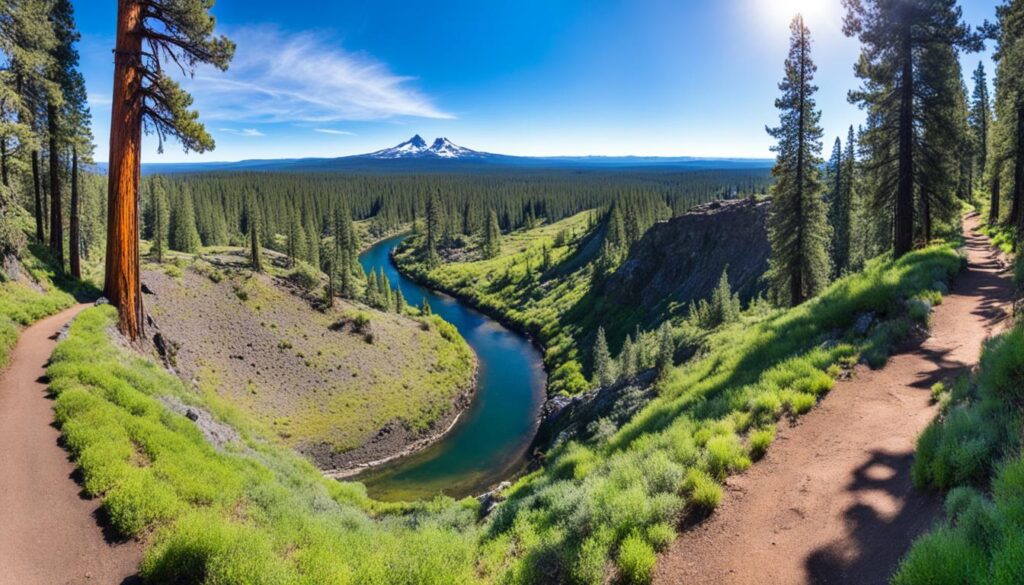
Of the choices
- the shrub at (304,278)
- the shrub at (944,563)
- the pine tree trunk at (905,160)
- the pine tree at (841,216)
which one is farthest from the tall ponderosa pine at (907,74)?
the shrub at (304,278)

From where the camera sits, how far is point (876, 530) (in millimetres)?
6250

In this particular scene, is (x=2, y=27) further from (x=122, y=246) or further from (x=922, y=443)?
(x=922, y=443)

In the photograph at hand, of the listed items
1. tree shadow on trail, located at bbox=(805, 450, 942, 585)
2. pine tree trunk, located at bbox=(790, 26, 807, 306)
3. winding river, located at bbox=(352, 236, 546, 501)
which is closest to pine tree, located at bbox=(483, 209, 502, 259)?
winding river, located at bbox=(352, 236, 546, 501)

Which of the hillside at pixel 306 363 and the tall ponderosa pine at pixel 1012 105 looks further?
the hillside at pixel 306 363

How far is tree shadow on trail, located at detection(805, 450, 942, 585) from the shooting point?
568 cm

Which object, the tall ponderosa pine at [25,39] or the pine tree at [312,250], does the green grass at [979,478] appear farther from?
the pine tree at [312,250]

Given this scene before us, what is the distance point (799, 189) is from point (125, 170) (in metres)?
30.0

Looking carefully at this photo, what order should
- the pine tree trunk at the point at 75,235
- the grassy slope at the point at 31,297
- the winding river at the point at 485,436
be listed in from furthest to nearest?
the winding river at the point at 485,436, the pine tree trunk at the point at 75,235, the grassy slope at the point at 31,297

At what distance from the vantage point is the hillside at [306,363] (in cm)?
4153

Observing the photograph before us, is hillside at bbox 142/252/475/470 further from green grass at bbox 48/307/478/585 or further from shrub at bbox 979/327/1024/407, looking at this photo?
shrub at bbox 979/327/1024/407

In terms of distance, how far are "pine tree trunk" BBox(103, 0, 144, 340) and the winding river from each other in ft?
89.9

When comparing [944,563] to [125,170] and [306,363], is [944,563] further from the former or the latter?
[306,363]

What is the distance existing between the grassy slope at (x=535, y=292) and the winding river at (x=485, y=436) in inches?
137

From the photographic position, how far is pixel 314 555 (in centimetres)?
740
